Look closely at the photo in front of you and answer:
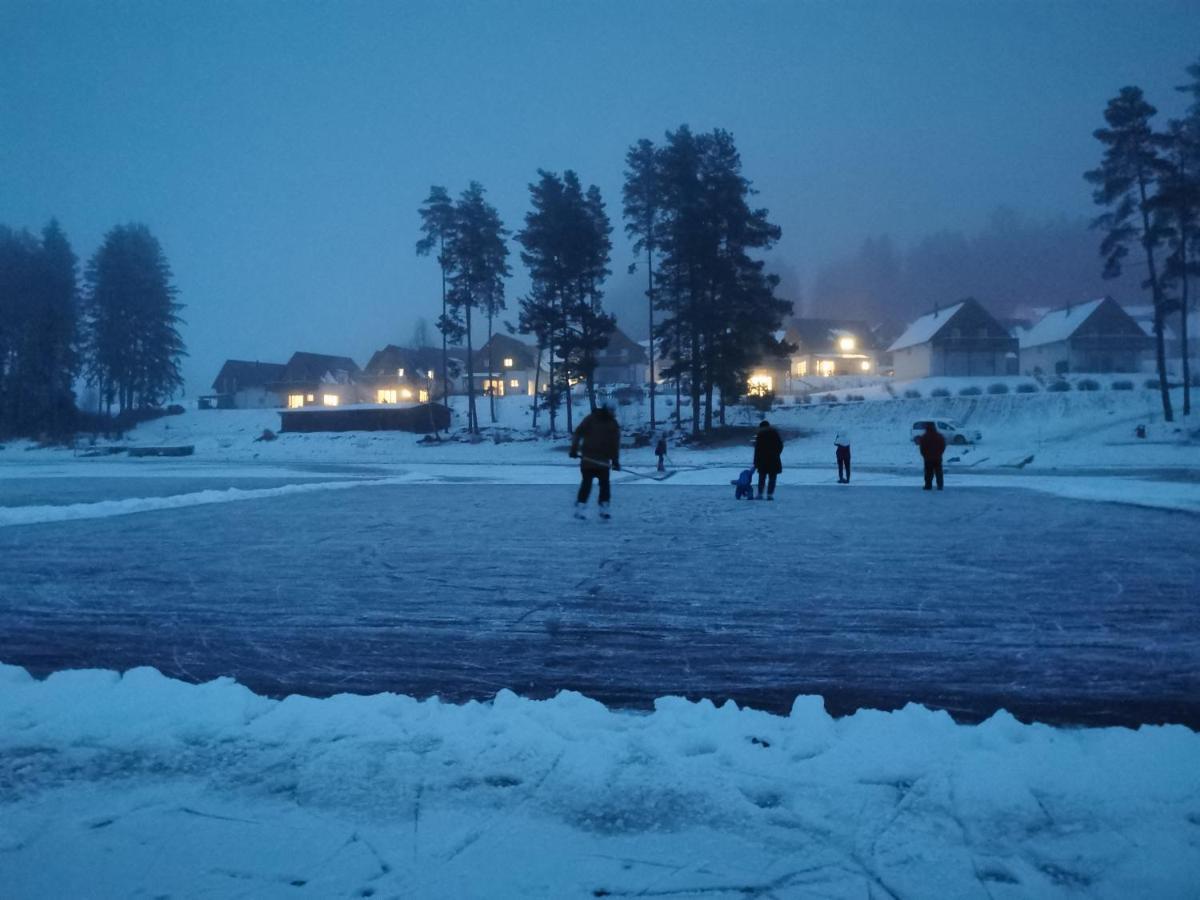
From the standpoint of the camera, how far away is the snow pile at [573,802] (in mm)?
2453

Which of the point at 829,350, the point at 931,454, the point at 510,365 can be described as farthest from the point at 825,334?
the point at 931,454

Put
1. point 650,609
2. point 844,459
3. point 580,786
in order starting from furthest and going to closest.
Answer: point 844,459
point 650,609
point 580,786

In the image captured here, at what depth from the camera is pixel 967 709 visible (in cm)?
393

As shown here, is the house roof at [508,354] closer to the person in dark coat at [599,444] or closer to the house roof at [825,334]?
the house roof at [825,334]

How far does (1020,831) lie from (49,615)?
7.19 meters

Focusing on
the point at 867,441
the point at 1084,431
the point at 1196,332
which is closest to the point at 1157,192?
the point at 1084,431

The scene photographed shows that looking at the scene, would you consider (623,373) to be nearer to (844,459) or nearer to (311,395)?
(311,395)

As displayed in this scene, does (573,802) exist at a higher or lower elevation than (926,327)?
lower

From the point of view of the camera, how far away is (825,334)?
274 feet

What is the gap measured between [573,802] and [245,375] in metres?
97.3

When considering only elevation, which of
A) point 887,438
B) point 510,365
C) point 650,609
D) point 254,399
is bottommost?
point 650,609

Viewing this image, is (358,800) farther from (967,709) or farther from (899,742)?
(967,709)

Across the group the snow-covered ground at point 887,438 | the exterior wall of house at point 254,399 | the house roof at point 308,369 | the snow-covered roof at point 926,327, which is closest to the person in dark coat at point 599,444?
the snow-covered ground at point 887,438

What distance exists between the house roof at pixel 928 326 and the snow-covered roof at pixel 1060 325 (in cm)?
881
